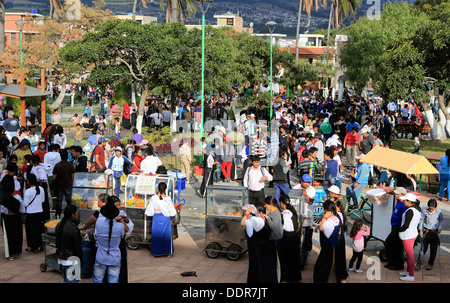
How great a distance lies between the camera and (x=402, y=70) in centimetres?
2227

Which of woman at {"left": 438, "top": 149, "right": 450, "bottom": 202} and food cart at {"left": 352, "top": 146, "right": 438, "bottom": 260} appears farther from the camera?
woman at {"left": 438, "top": 149, "right": 450, "bottom": 202}

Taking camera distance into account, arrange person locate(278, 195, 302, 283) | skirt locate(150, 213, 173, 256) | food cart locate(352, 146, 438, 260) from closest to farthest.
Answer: person locate(278, 195, 302, 283), skirt locate(150, 213, 173, 256), food cart locate(352, 146, 438, 260)

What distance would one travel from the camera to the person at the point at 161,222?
10397 millimetres

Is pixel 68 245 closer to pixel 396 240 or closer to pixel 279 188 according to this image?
pixel 396 240

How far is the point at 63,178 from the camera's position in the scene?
499 inches

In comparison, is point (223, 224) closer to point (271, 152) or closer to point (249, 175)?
point (249, 175)

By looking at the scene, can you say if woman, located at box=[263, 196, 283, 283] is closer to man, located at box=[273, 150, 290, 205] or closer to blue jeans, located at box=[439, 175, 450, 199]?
man, located at box=[273, 150, 290, 205]

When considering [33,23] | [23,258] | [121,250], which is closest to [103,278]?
[121,250]

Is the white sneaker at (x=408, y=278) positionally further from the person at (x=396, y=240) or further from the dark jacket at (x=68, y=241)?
the dark jacket at (x=68, y=241)

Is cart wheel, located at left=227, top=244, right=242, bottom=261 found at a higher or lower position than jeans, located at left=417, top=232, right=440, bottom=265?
lower

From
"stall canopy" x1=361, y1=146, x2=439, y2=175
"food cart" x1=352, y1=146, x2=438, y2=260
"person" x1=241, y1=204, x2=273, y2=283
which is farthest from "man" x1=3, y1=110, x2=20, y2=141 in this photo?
"person" x1=241, y1=204, x2=273, y2=283

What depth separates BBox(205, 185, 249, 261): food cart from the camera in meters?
10.4

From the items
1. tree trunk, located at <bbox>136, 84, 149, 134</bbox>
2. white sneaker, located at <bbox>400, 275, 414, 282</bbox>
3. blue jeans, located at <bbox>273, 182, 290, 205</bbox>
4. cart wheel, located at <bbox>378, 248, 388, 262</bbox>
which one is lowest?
white sneaker, located at <bbox>400, 275, 414, 282</bbox>

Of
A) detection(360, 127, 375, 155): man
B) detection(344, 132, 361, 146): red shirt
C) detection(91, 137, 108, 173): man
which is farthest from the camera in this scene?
detection(344, 132, 361, 146): red shirt
